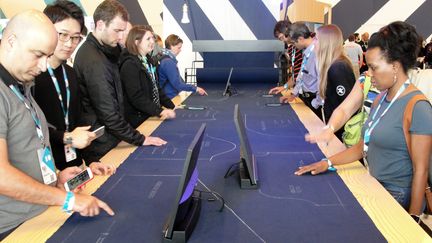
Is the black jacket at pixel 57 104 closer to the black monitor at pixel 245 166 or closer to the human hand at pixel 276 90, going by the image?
the black monitor at pixel 245 166

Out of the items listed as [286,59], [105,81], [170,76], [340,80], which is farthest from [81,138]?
[286,59]

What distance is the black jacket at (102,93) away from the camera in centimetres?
189

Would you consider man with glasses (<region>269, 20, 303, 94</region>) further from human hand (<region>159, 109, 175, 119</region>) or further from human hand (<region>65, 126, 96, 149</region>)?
human hand (<region>65, 126, 96, 149</region>)

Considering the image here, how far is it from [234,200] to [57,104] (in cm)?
94

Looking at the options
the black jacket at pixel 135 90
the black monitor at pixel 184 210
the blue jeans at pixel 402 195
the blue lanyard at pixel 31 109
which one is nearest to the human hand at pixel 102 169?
the blue lanyard at pixel 31 109

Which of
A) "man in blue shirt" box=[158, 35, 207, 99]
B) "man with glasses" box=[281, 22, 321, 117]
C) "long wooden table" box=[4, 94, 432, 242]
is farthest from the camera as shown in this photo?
"man in blue shirt" box=[158, 35, 207, 99]

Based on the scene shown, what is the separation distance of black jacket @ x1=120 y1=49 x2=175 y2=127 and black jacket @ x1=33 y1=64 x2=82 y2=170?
0.58 m

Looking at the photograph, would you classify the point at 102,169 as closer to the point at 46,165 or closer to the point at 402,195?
the point at 46,165

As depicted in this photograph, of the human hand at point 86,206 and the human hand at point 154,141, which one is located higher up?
the human hand at point 86,206

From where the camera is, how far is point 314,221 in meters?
1.17

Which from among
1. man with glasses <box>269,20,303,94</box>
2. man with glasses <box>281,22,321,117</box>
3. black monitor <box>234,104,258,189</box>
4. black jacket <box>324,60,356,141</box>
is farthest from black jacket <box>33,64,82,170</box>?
man with glasses <box>269,20,303,94</box>

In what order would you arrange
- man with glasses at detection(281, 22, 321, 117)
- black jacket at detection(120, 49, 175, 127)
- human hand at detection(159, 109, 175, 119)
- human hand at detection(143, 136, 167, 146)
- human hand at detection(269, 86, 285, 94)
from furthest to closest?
human hand at detection(269, 86, 285, 94) < man with glasses at detection(281, 22, 321, 117) < human hand at detection(159, 109, 175, 119) < black jacket at detection(120, 49, 175, 127) < human hand at detection(143, 136, 167, 146)

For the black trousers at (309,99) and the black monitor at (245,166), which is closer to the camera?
the black monitor at (245,166)

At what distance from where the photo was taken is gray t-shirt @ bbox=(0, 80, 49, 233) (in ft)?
3.72
